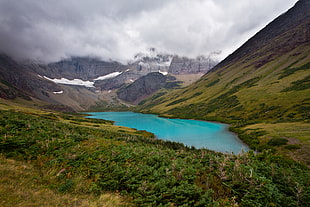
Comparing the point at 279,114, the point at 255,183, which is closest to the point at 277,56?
the point at 279,114

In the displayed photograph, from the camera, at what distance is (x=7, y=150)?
14344mm

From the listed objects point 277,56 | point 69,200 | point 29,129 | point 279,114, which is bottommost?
point 69,200

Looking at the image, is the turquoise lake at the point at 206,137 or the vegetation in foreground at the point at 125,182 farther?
the turquoise lake at the point at 206,137

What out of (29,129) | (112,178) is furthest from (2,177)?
(29,129)

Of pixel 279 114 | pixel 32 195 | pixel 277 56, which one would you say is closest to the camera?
pixel 32 195

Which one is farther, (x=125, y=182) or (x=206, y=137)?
(x=206, y=137)

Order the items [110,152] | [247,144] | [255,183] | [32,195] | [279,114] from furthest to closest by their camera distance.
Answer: [279,114], [247,144], [110,152], [255,183], [32,195]

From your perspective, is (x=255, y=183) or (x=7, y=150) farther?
(x=7, y=150)

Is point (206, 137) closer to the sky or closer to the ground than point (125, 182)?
closer to the sky

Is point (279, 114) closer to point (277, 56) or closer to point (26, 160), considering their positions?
point (26, 160)

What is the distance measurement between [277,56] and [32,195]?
26368 cm

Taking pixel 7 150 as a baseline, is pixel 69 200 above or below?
below

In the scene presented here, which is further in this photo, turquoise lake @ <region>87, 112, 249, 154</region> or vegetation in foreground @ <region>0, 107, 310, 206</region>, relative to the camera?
turquoise lake @ <region>87, 112, 249, 154</region>

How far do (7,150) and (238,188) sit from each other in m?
20.9
